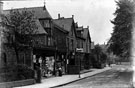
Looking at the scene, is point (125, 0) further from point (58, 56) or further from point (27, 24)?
point (27, 24)

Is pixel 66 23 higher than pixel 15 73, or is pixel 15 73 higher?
pixel 66 23

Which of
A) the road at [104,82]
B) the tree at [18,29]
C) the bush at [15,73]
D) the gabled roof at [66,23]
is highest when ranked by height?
the gabled roof at [66,23]

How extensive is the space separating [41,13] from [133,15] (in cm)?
1271

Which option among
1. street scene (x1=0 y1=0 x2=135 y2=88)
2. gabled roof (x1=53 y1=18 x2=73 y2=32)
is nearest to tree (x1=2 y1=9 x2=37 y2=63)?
street scene (x1=0 y1=0 x2=135 y2=88)

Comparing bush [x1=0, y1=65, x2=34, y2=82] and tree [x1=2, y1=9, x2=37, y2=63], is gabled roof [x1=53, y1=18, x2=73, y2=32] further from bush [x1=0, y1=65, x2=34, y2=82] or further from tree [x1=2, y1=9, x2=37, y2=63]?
bush [x1=0, y1=65, x2=34, y2=82]

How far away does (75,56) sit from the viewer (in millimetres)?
44938

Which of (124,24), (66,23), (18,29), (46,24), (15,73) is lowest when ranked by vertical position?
(15,73)

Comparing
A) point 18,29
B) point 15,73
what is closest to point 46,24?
point 18,29

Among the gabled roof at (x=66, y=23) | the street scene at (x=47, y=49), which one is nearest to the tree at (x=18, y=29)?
the street scene at (x=47, y=49)

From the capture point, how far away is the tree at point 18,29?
23.3 metres

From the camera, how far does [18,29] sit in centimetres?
2339

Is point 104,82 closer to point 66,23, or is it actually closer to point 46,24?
point 46,24

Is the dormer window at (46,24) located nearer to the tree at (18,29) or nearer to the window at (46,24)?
the window at (46,24)

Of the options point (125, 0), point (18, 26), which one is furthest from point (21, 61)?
point (125, 0)
